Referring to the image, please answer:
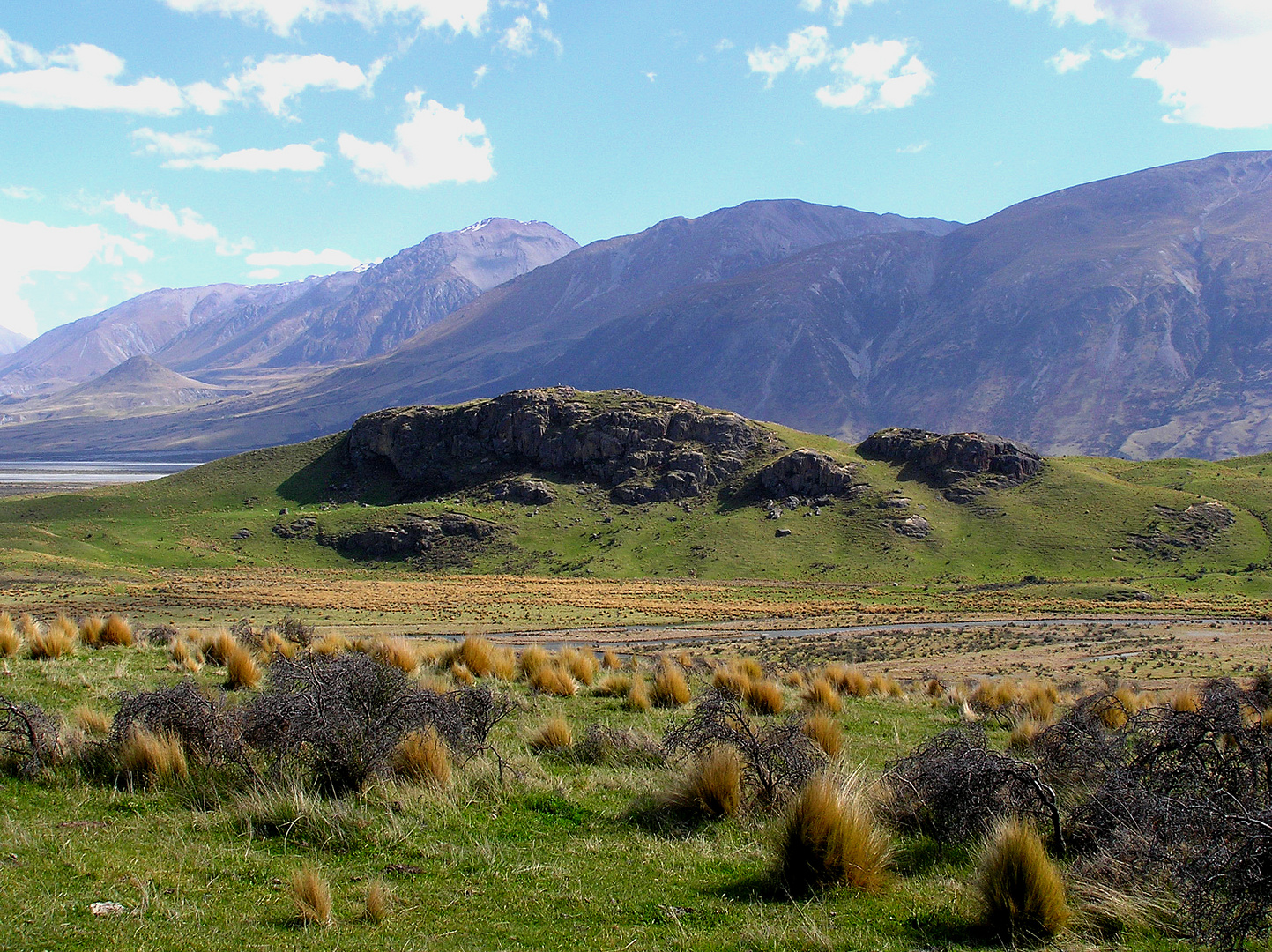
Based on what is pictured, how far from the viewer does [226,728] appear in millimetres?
8500

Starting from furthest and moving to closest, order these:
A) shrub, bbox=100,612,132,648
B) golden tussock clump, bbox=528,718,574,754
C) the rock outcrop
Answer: the rock outcrop, shrub, bbox=100,612,132,648, golden tussock clump, bbox=528,718,574,754

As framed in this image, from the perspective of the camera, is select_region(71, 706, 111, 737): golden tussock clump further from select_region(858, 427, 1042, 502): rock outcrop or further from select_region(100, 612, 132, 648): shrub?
select_region(858, 427, 1042, 502): rock outcrop

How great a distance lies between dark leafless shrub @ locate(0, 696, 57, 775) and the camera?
8375 mm

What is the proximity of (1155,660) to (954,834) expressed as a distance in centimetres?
2948

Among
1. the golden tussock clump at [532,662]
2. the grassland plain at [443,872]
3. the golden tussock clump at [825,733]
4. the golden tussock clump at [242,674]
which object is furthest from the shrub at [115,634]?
the golden tussock clump at [825,733]

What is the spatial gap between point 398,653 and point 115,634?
7461mm

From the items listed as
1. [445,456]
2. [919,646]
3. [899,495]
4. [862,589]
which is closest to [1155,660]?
Result: [919,646]

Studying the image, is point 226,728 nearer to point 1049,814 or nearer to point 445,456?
point 1049,814

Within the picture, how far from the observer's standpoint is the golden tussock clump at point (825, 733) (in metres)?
10.6

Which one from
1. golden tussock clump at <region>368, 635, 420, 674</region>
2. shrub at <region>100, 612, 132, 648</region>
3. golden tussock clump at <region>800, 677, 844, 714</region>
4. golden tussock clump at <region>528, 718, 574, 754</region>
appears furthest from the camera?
shrub at <region>100, 612, 132, 648</region>

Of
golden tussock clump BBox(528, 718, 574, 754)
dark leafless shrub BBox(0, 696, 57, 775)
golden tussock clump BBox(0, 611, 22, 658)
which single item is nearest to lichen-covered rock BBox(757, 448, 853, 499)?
golden tussock clump BBox(0, 611, 22, 658)

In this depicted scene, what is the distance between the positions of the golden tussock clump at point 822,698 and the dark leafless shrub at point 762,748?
18.1ft

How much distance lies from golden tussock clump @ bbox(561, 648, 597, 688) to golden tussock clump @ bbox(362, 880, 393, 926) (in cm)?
1083

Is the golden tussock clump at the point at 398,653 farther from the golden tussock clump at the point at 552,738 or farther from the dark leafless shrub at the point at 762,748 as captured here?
the dark leafless shrub at the point at 762,748
